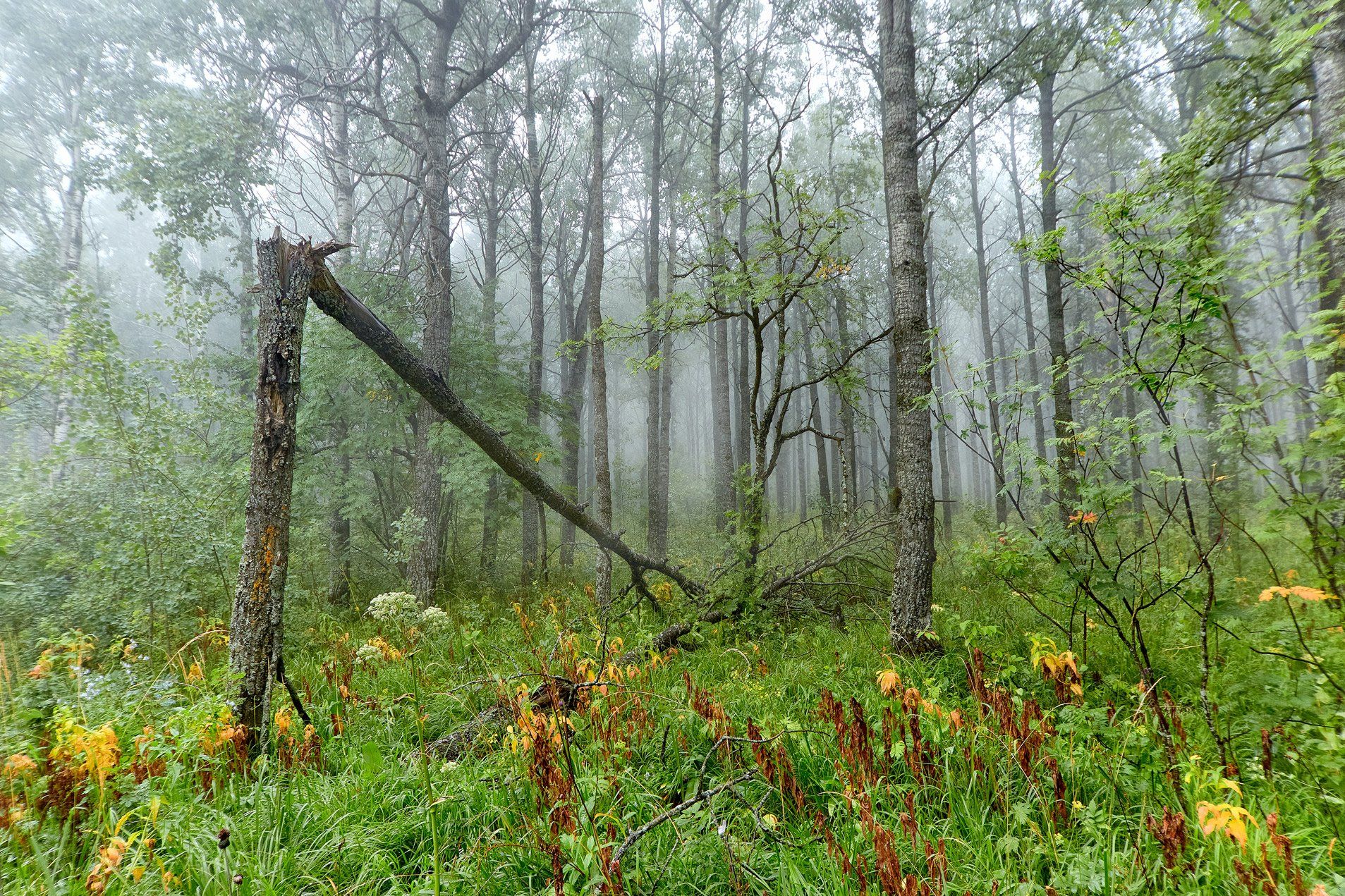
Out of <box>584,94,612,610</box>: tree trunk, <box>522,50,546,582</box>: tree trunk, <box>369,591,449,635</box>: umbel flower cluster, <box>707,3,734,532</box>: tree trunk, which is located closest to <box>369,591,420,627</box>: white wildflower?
<box>369,591,449,635</box>: umbel flower cluster

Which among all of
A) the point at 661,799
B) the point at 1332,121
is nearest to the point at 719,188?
the point at 1332,121

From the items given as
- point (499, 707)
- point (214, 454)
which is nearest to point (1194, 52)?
point (499, 707)

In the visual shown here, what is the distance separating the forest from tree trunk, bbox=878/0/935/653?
0.04 m

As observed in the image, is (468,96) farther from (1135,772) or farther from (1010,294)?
(1010,294)

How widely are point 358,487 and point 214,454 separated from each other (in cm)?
191

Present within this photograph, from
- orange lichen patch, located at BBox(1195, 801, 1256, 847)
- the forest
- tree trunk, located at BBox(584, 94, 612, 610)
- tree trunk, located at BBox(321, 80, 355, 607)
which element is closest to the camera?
orange lichen patch, located at BBox(1195, 801, 1256, 847)

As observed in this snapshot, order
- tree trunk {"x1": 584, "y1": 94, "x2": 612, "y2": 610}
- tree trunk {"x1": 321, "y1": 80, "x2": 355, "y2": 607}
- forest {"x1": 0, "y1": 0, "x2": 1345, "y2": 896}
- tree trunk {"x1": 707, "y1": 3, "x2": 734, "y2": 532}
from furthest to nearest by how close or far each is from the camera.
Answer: tree trunk {"x1": 707, "y1": 3, "x2": 734, "y2": 532} < tree trunk {"x1": 321, "y1": 80, "x2": 355, "y2": 607} < tree trunk {"x1": 584, "y1": 94, "x2": 612, "y2": 610} < forest {"x1": 0, "y1": 0, "x2": 1345, "y2": 896}

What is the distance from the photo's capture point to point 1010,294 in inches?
1255

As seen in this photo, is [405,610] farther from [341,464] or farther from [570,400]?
[570,400]

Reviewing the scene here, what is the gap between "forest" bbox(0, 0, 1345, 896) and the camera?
2.23 m

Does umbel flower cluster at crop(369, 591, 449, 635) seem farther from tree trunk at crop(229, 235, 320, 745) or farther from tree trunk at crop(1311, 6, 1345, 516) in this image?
tree trunk at crop(1311, 6, 1345, 516)

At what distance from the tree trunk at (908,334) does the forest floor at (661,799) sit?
3.27ft

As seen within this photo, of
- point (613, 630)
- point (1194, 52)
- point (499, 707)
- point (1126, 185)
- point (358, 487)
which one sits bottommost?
point (613, 630)

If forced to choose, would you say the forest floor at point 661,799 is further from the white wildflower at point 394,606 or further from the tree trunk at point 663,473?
the tree trunk at point 663,473
